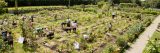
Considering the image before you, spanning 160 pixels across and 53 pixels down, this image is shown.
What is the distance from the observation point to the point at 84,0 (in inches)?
3620

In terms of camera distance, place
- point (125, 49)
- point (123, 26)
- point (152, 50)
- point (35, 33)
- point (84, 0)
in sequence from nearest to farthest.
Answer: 1. point (152, 50)
2. point (125, 49)
3. point (35, 33)
4. point (123, 26)
5. point (84, 0)

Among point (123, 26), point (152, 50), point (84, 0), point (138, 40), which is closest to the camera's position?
point (152, 50)

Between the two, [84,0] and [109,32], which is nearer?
[109,32]

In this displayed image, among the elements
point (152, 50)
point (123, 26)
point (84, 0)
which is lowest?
point (84, 0)

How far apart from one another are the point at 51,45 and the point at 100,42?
4.66 meters

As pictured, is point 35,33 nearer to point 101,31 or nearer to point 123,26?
point 101,31

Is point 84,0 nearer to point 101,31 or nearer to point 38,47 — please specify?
point 101,31

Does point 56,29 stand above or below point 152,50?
below

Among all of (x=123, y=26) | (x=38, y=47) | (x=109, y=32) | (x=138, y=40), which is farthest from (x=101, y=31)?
(x=38, y=47)

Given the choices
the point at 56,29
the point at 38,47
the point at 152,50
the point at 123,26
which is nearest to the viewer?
the point at 152,50

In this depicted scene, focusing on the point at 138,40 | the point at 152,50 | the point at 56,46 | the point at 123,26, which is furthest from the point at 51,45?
the point at 123,26

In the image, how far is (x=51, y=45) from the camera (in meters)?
22.7

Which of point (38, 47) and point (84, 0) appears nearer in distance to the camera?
point (38, 47)

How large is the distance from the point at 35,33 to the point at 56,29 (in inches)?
163
